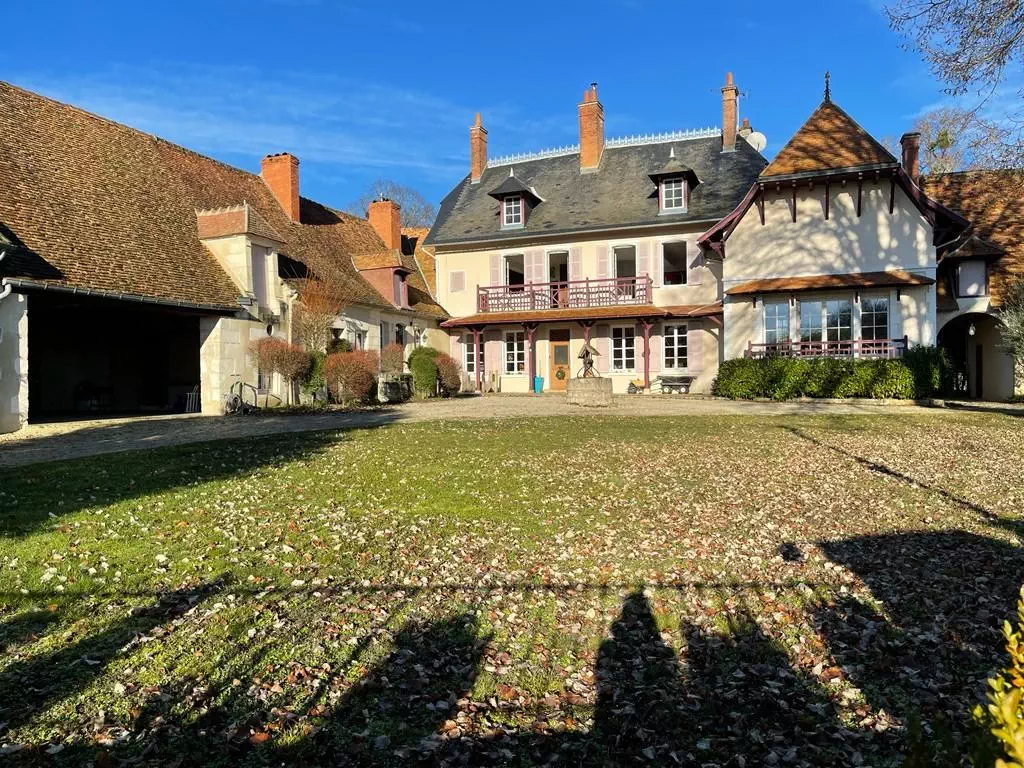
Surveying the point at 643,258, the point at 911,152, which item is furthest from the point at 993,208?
the point at 643,258

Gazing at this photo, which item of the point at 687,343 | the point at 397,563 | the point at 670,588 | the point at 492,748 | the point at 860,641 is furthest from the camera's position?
the point at 687,343

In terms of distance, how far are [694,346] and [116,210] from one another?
1822 cm

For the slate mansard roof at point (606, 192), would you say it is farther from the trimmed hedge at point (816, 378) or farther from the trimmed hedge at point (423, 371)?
the trimmed hedge at point (423, 371)

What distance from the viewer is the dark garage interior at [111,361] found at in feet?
58.3

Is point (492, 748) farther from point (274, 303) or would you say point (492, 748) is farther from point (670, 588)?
point (274, 303)

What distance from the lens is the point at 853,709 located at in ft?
10.1

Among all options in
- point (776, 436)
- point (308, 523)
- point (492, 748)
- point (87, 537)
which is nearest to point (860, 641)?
point (492, 748)

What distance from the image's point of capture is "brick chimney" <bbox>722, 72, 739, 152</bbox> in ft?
84.2

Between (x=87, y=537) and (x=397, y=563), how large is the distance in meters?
2.60

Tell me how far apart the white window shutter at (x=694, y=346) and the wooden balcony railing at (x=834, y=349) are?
2.94 metres

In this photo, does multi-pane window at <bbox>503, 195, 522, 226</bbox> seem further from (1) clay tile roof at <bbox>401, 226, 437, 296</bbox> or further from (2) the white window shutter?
(2) the white window shutter

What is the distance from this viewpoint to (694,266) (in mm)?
24047

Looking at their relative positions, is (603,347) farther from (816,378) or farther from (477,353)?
(816,378)

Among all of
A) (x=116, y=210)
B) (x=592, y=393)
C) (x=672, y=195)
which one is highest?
(x=672, y=195)
